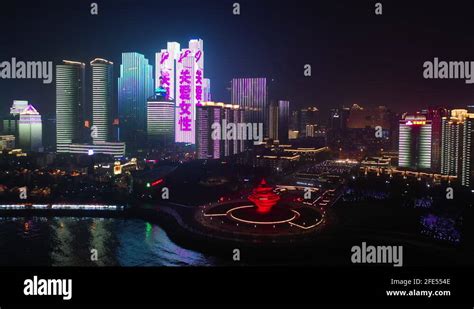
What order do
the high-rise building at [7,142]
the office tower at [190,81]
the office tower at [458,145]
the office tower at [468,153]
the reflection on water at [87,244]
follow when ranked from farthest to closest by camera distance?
the high-rise building at [7,142] < the office tower at [190,81] < the office tower at [458,145] < the office tower at [468,153] < the reflection on water at [87,244]

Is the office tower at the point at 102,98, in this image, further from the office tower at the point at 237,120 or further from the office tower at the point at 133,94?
the office tower at the point at 237,120

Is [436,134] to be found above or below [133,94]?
below

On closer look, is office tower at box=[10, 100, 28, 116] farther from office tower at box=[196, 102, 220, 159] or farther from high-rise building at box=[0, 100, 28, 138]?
office tower at box=[196, 102, 220, 159]

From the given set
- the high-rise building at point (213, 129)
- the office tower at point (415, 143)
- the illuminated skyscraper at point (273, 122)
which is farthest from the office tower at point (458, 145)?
the illuminated skyscraper at point (273, 122)

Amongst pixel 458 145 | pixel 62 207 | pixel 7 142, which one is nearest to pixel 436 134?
pixel 458 145

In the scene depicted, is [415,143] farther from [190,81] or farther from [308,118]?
[308,118]
